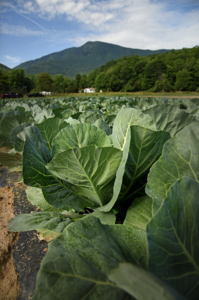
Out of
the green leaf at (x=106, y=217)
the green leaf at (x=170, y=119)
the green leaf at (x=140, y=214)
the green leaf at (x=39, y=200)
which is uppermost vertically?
the green leaf at (x=170, y=119)

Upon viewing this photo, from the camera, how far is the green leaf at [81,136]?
1075 millimetres

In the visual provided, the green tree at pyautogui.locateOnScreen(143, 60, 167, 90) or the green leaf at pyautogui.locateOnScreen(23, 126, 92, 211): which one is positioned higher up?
the green tree at pyautogui.locateOnScreen(143, 60, 167, 90)

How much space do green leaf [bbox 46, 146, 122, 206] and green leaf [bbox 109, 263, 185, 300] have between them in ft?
1.80

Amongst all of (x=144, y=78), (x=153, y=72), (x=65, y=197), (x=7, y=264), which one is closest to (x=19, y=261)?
(x=7, y=264)

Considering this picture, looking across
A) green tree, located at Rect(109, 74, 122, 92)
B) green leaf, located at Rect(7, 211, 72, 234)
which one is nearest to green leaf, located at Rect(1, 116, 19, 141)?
green leaf, located at Rect(7, 211, 72, 234)

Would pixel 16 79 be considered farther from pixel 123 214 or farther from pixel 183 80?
pixel 123 214

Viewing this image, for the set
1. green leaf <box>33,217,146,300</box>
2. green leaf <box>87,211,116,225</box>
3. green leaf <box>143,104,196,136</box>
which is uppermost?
green leaf <box>143,104,196,136</box>

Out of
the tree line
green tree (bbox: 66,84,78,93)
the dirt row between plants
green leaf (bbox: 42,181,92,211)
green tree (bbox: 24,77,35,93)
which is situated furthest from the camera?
green tree (bbox: 66,84,78,93)

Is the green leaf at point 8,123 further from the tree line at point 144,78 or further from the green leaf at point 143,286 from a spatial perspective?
the tree line at point 144,78

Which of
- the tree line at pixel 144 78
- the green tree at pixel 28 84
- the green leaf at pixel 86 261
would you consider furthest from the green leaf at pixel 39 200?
the green tree at pixel 28 84

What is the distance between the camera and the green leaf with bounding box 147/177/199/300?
0.44m

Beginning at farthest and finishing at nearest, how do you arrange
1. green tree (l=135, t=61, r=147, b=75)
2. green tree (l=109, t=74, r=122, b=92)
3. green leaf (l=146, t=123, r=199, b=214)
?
green tree (l=109, t=74, r=122, b=92), green tree (l=135, t=61, r=147, b=75), green leaf (l=146, t=123, r=199, b=214)

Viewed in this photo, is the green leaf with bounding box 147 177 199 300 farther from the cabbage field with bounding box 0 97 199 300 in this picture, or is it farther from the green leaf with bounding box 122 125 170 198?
the green leaf with bounding box 122 125 170 198

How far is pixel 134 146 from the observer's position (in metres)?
0.86
